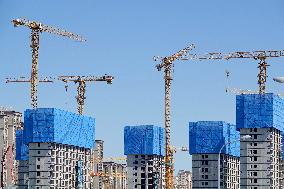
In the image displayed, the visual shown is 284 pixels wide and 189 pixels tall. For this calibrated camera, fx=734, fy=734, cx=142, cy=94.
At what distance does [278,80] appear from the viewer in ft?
194
